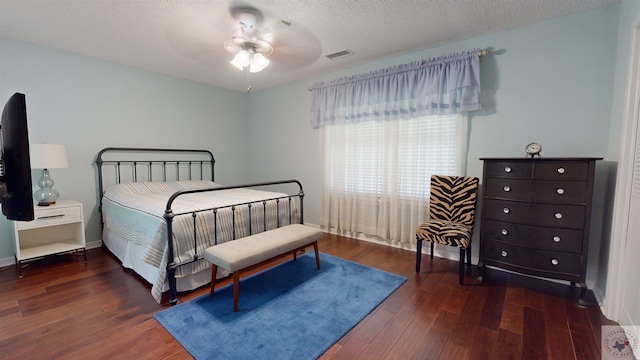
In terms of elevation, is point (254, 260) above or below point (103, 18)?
below

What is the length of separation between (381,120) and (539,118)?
1542mm

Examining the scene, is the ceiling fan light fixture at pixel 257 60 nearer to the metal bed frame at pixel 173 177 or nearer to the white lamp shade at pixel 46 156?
the metal bed frame at pixel 173 177

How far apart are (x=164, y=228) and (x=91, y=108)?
2.29 metres

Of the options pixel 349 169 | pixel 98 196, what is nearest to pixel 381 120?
pixel 349 169

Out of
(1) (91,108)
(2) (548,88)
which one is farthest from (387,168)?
(1) (91,108)

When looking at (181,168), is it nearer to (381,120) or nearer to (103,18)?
(103,18)

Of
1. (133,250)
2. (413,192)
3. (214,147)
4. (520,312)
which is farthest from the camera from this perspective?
(214,147)

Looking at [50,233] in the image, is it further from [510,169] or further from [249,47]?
[510,169]

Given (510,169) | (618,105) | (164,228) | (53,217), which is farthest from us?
(53,217)

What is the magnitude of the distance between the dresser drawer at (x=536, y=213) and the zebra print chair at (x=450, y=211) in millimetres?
285

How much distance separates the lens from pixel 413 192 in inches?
Answer: 127

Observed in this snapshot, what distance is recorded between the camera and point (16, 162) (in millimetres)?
990

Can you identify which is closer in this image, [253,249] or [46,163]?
[253,249]

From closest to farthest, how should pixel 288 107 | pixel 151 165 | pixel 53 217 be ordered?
pixel 53 217 < pixel 151 165 < pixel 288 107
